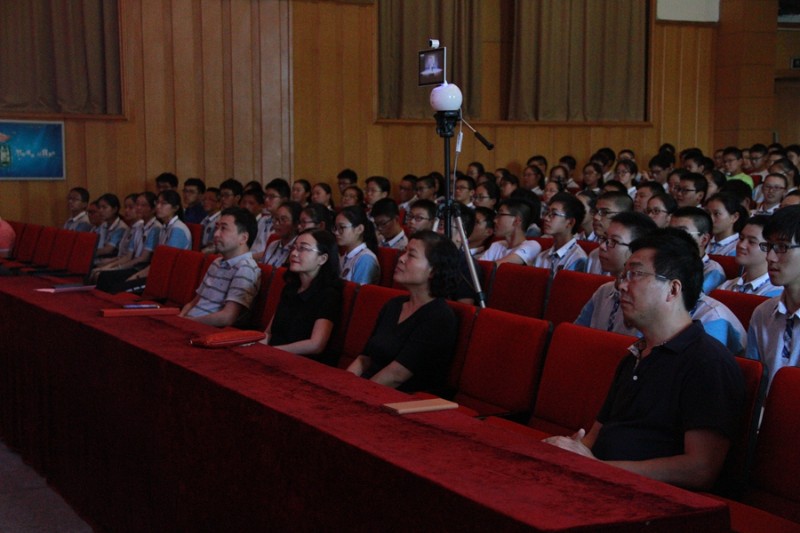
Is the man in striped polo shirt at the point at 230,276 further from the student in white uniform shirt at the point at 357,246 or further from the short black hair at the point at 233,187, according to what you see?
the short black hair at the point at 233,187

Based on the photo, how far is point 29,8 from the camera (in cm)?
851

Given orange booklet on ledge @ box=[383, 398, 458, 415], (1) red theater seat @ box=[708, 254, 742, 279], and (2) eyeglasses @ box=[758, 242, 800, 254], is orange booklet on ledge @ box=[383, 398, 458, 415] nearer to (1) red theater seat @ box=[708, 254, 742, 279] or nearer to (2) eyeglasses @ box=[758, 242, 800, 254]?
(2) eyeglasses @ box=[758, 242, 800, 254]

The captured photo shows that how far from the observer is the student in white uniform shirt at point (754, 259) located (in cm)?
361

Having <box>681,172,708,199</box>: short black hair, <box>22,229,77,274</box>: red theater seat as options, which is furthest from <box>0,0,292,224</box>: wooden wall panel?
<box>681,172,708,199</box>: short black hair

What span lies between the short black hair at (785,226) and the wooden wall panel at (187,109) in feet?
23.4

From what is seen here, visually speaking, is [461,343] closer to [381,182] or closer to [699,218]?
[699,218]

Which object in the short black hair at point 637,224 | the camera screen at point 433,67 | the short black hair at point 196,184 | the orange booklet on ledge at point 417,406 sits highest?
the camera screen at point 433,67

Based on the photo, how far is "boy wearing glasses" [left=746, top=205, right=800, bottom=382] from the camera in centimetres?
278

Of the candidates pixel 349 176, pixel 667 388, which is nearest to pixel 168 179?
pixel 349 176

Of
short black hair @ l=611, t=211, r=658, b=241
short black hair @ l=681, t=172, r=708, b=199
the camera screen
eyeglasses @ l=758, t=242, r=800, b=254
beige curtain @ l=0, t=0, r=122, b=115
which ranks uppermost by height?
beige curtain @ l=0, t=0, r=122, b=115

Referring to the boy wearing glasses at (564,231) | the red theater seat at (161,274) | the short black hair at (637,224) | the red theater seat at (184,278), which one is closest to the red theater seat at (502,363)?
the short black hair at (637,224)

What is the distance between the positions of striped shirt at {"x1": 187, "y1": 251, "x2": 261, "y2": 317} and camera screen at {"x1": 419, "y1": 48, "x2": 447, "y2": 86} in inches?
52.8

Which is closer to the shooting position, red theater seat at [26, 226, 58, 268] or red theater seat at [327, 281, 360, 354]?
red theater seat at [327, 281, 360, 354]

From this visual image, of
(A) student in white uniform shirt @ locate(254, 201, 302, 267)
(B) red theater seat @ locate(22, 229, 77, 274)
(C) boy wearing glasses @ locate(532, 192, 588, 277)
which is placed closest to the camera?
(C) boy wearing glasses @ locate(532, 192, 588, 277)
